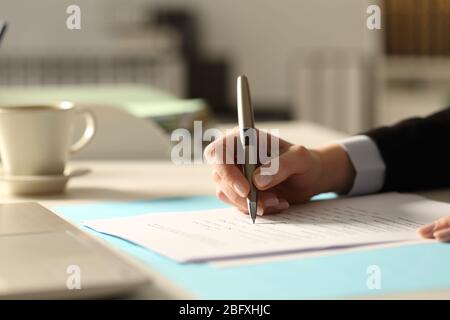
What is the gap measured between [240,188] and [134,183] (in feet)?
0.98

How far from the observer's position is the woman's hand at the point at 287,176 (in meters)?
0.81

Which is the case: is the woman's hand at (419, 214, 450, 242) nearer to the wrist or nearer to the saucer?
the wrist

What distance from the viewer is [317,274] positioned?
23.0 inches

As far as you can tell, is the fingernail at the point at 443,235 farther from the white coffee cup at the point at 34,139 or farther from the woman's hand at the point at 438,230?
the white coffee cup at the point at 34,139

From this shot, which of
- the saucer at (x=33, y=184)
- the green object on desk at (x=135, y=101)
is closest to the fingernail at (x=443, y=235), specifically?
the saucer at (x=33, y=184)

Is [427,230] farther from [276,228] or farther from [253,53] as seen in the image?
[253,53]

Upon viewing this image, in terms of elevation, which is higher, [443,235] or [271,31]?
[271,31]

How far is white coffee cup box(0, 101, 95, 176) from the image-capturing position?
3.19ft

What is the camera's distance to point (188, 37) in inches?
152

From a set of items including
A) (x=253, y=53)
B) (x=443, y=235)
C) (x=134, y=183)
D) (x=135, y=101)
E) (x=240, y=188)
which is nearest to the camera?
(x=443, y=235)

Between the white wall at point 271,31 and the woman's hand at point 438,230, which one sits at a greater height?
the white wall at point 271,31

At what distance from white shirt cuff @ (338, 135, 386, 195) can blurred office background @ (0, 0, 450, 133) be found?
2.60 metres

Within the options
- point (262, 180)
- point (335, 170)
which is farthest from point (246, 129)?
point (335, 170)

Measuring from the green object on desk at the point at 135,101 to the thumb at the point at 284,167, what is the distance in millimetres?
522
